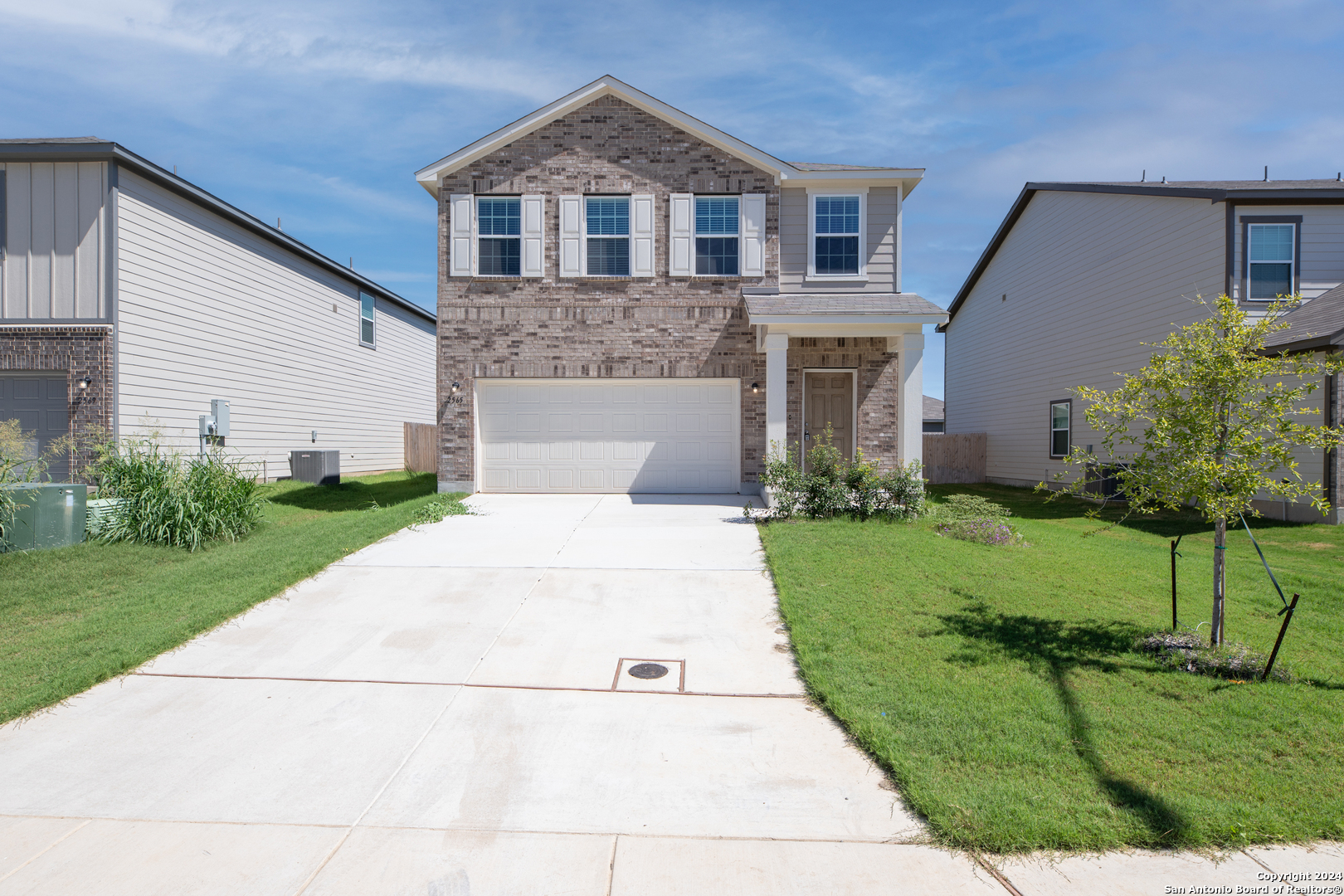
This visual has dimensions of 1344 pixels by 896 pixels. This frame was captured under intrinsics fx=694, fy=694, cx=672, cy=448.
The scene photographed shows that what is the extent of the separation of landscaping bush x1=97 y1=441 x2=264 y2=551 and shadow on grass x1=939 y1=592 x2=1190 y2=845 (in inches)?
357

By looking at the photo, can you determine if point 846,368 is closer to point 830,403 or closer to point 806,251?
point 830,403

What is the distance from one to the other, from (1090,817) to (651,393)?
11.1 m

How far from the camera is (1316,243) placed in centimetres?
1269

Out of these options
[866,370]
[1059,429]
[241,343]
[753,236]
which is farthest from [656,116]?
[1059,429]

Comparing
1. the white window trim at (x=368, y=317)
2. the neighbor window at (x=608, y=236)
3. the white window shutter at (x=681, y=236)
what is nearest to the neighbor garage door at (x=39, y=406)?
the white window trim at (x=368, y=317)

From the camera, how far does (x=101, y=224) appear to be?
1193 centimetres

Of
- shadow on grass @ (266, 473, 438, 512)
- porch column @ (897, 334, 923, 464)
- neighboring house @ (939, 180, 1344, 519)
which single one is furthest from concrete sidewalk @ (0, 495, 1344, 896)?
neighboring house @ (939, 180, 1344, 519)

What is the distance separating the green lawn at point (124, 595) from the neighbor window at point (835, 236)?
29.6 ft

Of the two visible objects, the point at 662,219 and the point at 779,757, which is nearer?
the point at 779,757

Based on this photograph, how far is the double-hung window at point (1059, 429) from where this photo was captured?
17.2m

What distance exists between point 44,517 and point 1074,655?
11092 mm

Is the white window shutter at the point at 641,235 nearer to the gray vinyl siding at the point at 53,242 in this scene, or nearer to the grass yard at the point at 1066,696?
the grass yard at the point at 1066,696

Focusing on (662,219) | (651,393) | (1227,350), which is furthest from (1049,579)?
(662,219)

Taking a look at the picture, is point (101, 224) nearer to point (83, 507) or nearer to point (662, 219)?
point (83, 507)
